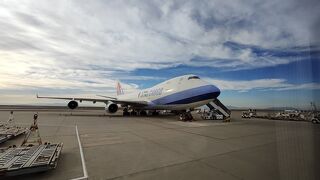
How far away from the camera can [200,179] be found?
4621 millimetres

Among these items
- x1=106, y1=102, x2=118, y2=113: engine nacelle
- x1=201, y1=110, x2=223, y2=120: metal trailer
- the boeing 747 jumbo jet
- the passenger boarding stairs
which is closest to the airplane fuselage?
the boeing 747 jumbo jet

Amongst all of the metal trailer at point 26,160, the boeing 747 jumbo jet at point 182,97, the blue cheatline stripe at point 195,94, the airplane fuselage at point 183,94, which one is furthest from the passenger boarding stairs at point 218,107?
the metal trailer at point 26,160

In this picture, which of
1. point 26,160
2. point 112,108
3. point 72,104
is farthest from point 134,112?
point 26,160

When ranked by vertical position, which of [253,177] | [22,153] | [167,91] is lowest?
[253,177]

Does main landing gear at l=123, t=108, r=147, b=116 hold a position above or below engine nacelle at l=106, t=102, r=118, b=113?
below

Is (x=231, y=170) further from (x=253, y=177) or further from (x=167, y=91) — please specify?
(x=167, y=91)

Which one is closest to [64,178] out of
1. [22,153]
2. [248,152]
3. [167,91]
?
[22,153]

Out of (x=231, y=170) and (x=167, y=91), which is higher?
Result: (x=167, y=91)

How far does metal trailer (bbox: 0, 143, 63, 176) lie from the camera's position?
445cm

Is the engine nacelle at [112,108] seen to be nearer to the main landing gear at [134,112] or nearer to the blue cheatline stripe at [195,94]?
the main landing gear at [134,112]

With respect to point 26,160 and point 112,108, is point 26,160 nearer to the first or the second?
point 26,160

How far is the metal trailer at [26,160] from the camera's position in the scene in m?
4.45

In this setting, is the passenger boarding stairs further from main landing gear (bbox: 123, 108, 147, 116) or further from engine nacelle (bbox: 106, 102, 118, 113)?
engine nacelle (bbox: 106, 102, 118, 113)

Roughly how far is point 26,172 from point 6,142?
222 inches
